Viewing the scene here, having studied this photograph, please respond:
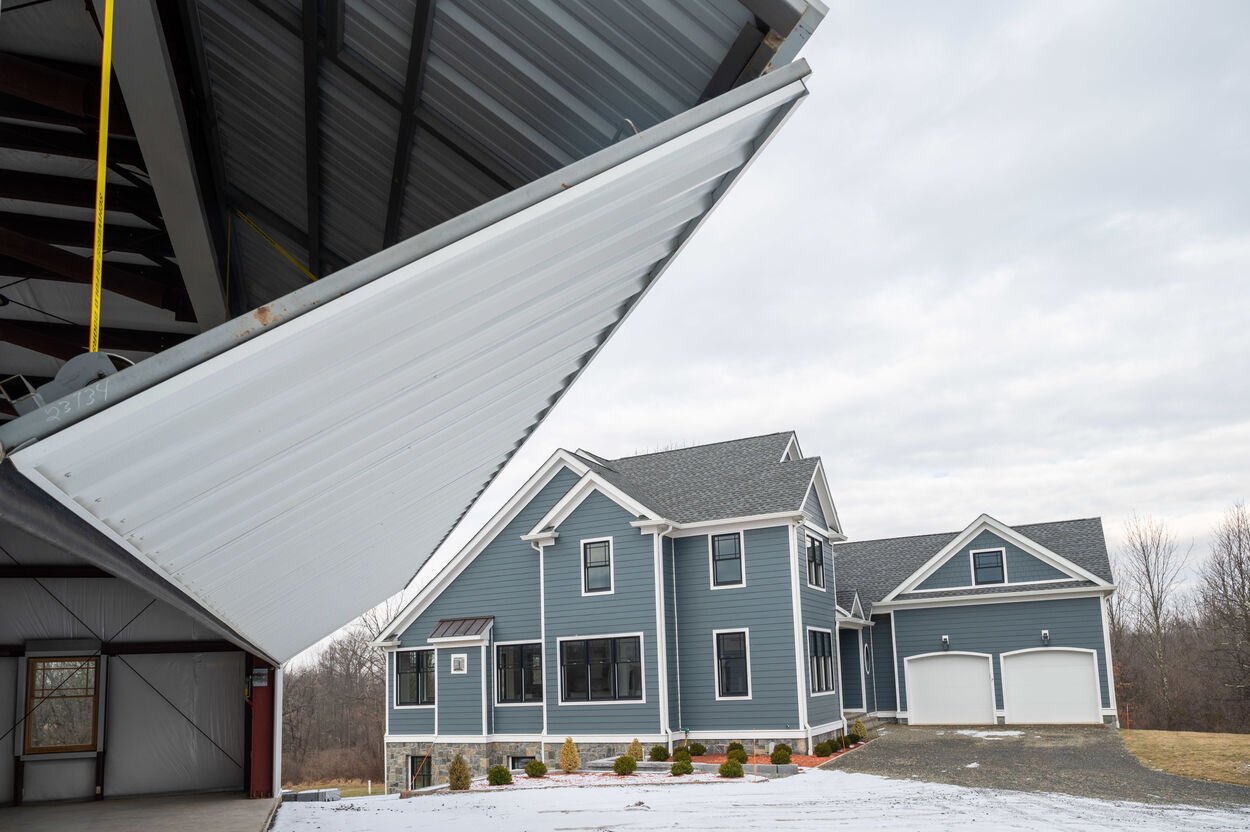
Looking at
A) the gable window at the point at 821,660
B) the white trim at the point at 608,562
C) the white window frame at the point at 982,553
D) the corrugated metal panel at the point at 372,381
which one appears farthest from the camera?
the white window frame at the point at 982,553

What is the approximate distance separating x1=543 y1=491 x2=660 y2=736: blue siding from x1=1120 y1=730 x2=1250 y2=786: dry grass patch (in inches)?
331

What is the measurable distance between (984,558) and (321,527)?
2052 centimetres

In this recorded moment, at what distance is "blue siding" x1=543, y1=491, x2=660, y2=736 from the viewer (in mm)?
17922

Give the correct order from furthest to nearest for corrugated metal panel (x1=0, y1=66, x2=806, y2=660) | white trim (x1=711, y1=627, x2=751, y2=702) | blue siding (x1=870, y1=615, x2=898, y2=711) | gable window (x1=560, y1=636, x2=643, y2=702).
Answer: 1. blue siding (x1=870, y1=615, x2=898, y2=711)
2. gable window (x1=560, y1=636, x2=643, y2=702)
3. white trim (x1=711, y1=627, x2=751, y2=702)
4. corrugated metal panel (x1=0, y1=66, x2=806, y2=660)

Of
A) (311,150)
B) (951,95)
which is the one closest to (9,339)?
(311,150)

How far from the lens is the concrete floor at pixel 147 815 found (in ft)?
28.3

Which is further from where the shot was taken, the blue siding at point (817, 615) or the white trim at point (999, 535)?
the white trim at point (999, 535)

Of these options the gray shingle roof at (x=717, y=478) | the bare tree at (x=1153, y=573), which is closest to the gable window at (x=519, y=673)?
the gray shingle roof at (x=717, y=478)

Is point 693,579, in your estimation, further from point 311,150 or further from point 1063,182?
point 311,150

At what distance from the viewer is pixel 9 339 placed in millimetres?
8391

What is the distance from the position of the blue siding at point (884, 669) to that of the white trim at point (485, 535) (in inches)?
371

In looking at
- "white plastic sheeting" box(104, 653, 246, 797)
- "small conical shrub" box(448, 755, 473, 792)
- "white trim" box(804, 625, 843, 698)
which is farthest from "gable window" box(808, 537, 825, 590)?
"white plastic sheeting" box(104, 653, 246, 797)

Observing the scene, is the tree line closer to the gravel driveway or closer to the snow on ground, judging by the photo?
the gravel driveway

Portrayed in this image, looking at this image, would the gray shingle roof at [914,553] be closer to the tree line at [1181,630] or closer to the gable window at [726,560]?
the tree line at [1181,630]
